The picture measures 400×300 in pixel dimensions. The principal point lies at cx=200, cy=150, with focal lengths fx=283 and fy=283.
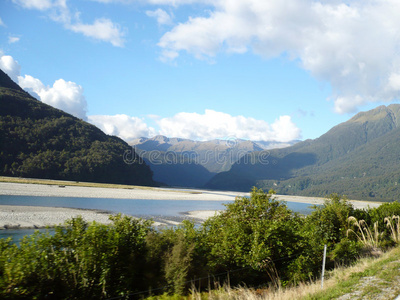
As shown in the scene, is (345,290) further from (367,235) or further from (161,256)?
(367,235)

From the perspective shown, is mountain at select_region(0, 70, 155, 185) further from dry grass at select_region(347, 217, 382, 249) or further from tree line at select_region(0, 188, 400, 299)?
dry grass at select_region(347, 217, 382, 249)

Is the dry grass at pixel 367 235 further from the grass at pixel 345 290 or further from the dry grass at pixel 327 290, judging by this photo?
the grass at pixel 345 290

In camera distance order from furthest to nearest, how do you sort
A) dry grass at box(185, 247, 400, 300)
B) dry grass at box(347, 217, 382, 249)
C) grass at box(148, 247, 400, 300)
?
dry grass at box(347, 217, 382, 249)
dry grass at box(185, 247, 400, 300)
grass at box(148, 247, 400, 300)

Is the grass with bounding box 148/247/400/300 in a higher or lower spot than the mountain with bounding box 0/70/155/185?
lower

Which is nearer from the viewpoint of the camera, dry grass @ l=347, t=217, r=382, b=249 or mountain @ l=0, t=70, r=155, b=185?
dry grass @ l=347, t=217, r=382, b=249

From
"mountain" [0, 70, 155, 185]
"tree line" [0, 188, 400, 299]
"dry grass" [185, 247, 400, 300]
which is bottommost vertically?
"dry grass" [185, 247, 400, 300]

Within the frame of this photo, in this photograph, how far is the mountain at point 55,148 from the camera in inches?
4131

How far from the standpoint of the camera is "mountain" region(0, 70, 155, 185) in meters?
105

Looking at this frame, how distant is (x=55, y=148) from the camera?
4855 inches

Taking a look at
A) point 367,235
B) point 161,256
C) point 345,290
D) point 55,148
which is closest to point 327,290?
point 345,290

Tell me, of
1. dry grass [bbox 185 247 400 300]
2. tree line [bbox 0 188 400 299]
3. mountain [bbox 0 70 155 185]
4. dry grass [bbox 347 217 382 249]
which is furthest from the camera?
mountain [bbox 0 70 155 185]

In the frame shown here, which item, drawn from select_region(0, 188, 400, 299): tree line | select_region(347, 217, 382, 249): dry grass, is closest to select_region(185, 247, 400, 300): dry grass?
select_region(0, 188, 400, 299): tree line

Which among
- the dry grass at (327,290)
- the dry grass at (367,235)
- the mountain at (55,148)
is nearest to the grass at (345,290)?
the dry grass at (327,290)

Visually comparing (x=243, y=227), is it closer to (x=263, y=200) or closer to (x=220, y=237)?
(x=220, y=237)
